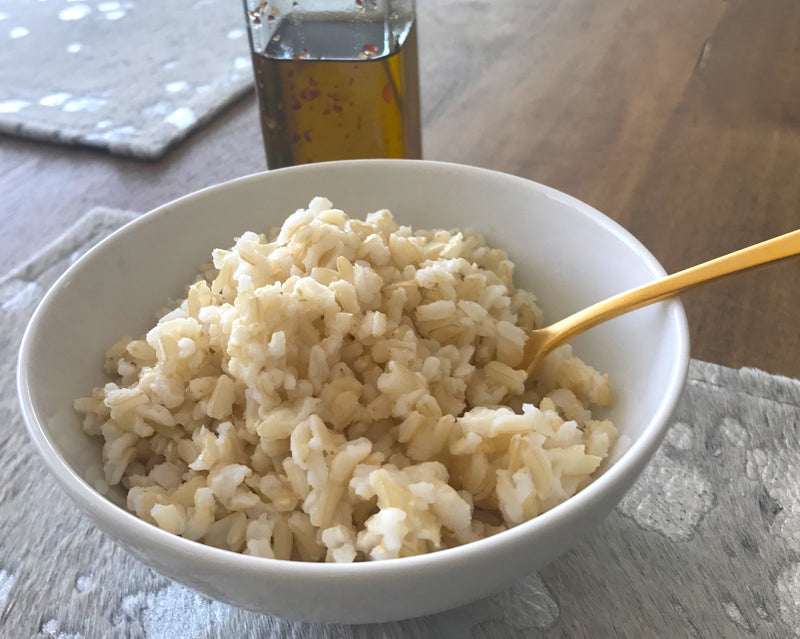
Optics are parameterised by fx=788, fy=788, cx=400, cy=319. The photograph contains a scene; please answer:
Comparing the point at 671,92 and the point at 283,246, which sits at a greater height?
the point at 283,246

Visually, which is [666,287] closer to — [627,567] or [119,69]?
[627,567]

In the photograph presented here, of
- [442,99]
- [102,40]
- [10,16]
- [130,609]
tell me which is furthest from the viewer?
[10,16]

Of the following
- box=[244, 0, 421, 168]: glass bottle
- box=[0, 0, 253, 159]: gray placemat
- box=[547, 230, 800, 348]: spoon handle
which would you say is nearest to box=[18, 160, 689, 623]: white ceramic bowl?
box=[547, 230, 800, 348]: spoon handle

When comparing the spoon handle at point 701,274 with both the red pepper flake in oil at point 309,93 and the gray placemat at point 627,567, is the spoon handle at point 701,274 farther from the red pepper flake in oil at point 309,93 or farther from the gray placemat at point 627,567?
the red pepper flake in oil at point 309,93

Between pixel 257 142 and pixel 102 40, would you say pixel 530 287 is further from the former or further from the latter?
pixel 102 40

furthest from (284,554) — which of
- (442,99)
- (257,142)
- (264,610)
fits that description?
(442,99)

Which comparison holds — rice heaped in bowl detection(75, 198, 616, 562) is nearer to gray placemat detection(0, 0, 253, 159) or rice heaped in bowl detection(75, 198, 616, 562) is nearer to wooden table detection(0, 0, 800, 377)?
wooden table detection(0, 0, 800, 377)

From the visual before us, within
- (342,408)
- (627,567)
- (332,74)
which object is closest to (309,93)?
(332,74)

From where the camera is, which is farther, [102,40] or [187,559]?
[102,40]
